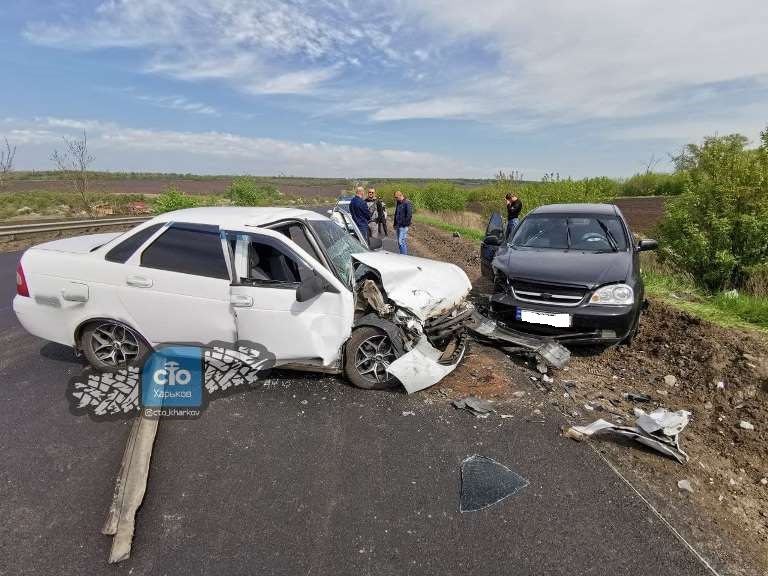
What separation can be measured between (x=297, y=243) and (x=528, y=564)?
3045 millimetres

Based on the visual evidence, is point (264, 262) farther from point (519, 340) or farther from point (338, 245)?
point (519, 340)

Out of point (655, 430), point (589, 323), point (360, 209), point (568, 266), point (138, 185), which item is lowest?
point (655, 430)

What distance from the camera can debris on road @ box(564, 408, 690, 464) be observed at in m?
3.09

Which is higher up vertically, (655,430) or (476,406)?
(655,430)

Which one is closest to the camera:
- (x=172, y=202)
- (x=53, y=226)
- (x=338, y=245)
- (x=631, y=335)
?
(x=338, y=245)

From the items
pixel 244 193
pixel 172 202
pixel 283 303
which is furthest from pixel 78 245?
pixel 244 193

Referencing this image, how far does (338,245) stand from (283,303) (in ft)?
3.58

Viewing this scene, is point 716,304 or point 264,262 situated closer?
point 264,262

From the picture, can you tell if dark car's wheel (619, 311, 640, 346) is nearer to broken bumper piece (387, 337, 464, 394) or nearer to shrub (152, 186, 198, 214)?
broken bumper piece (387, 337, 464, 394)

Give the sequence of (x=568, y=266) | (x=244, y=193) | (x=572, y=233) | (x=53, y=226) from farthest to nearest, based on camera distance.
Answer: (x=244, y=193), (x=53, y=226), (x=572, y=233), (x=568, y=266)

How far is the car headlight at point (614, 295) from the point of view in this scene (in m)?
4.66

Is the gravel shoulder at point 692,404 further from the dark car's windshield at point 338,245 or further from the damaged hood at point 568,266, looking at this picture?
the dark car's windshield at point 338,245

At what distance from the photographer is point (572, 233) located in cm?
612

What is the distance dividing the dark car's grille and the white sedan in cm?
131
